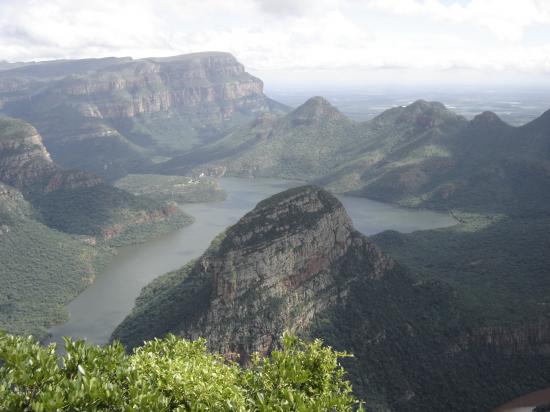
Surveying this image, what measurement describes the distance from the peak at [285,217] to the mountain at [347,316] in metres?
0.17

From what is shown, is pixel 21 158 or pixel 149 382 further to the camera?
pixel 21 158

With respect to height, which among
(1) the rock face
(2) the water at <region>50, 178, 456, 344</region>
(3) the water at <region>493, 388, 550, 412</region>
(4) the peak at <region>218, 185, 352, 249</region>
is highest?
(4) the peak at <region>218, 185, 352, 249</region>

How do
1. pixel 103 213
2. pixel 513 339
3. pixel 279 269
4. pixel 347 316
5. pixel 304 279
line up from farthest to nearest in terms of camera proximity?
1. pixel 103 213
2. pixel 304 279
3. pixel 347 316
4. pixel 513 339
5. pixel 279 269

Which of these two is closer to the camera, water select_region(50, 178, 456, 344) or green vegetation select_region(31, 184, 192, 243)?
water select_region(50, 178, 456, 344)

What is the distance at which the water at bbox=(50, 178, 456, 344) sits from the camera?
92562mm

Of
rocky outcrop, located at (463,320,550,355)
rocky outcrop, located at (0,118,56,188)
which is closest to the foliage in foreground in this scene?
rocky outcrop, located at (463,320,550,355)

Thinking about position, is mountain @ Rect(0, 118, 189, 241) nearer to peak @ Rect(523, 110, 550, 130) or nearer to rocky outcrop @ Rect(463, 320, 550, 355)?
rocky outcrop @ Rect(463, 320, 550, 355)

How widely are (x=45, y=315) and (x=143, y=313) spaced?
24673mm

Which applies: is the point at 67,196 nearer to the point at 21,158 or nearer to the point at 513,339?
the point at 21,158

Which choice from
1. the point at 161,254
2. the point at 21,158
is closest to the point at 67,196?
the point at 21,158

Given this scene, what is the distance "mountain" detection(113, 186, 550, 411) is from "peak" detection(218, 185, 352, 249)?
0.56ft

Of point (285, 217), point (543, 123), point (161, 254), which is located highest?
point (543, 123)

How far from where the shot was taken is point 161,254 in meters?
131

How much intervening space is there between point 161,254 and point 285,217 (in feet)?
204
